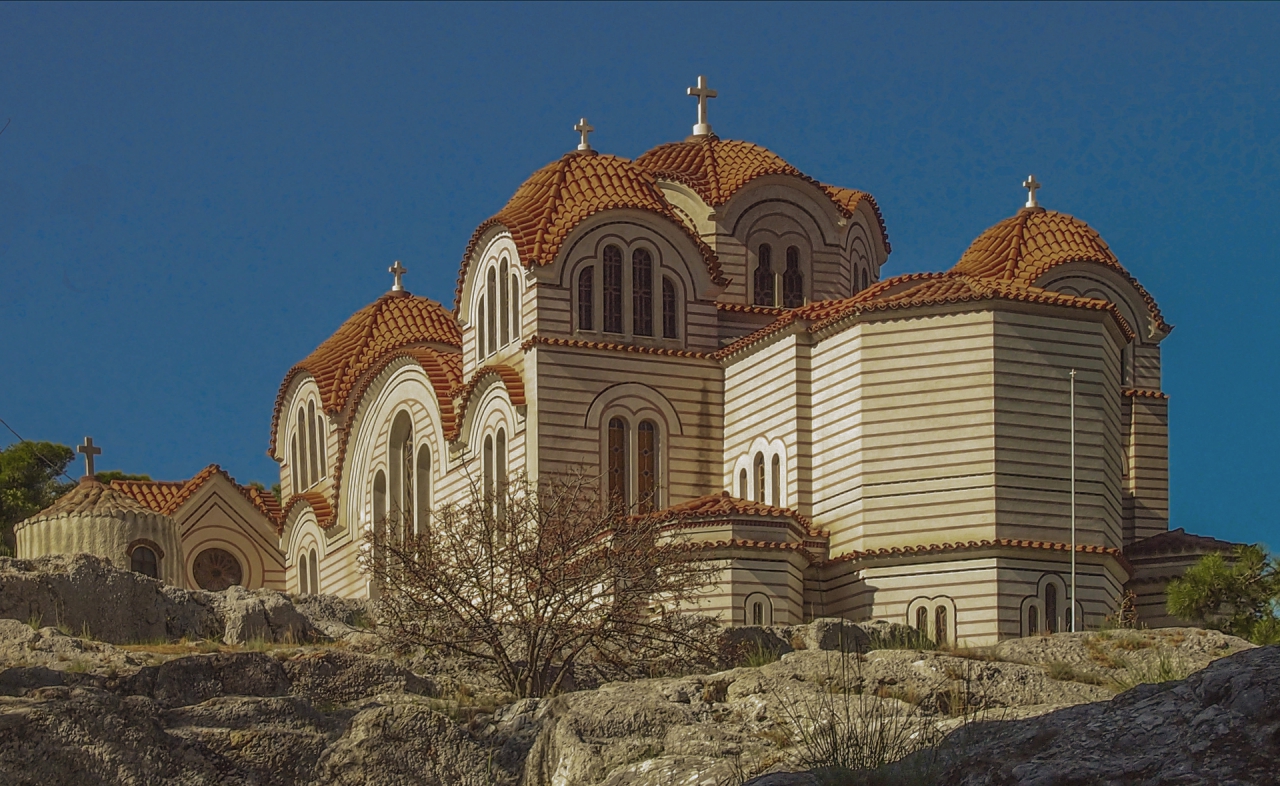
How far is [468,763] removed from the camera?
19.4 m

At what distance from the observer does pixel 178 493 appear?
56.2 metres

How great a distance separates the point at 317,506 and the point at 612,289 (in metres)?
12.3

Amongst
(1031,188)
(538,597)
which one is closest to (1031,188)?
(1031,188)

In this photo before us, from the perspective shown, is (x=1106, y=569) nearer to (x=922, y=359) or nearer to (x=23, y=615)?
(x=922, y=359)

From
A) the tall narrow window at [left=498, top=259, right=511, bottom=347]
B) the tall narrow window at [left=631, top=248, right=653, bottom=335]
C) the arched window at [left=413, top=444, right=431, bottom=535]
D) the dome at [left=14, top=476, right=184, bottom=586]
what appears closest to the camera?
the tall narrow window at [left=631, top=248, right=653, bottom=335]

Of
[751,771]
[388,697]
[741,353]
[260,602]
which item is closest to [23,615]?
[260,602]

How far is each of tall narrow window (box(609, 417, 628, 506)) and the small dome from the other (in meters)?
7.78

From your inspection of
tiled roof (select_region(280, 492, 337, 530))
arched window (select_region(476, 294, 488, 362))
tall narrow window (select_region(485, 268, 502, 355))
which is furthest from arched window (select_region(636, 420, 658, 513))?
tiled roof (select_region(280, 492, 337, 530))

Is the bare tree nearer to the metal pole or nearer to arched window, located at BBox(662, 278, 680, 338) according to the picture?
the metal pole

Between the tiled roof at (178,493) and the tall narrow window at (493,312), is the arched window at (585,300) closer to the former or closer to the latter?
the tall narrow window at (493,312)

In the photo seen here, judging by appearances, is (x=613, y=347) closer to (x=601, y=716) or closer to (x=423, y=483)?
(x=423, y=483)

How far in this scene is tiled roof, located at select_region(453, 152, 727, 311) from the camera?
45062mm

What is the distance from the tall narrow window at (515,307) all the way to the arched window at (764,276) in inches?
237

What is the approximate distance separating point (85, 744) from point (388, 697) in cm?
330
